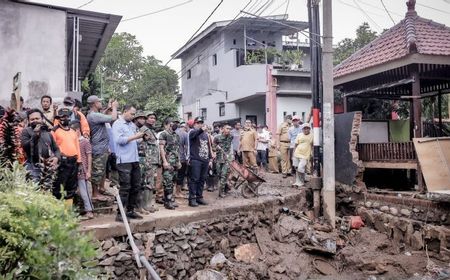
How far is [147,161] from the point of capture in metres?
7.95

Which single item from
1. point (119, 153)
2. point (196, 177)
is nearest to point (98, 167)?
point (119, 153)

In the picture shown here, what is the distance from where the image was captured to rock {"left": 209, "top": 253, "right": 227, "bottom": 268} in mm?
7918

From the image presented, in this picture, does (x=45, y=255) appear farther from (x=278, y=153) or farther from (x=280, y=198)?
(x=278, y=153)

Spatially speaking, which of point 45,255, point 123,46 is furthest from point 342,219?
point 123,46

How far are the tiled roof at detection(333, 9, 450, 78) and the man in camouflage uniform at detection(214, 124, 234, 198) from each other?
4.28 meters

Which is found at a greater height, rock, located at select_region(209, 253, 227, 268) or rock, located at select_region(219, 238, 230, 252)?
rock, located at select_region(219, 238, 230, 252)

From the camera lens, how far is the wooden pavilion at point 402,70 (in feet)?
32.9

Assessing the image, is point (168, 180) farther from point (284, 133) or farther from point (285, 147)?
point (284, 133)

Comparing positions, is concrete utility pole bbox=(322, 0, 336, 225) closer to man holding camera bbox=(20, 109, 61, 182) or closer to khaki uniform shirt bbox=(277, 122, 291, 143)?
khaki uniform shirt bbox=(277, 122, 291, 143)

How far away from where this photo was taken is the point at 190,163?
9.04 metres

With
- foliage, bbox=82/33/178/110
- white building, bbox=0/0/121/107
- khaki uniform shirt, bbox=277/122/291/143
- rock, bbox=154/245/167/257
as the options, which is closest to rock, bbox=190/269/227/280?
rock, bbox=154/245/167/257

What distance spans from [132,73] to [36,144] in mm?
29331

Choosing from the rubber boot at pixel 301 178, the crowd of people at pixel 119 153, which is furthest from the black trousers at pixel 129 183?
the rubber boot at pixel 301 178

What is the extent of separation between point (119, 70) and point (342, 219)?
91.1 ft
